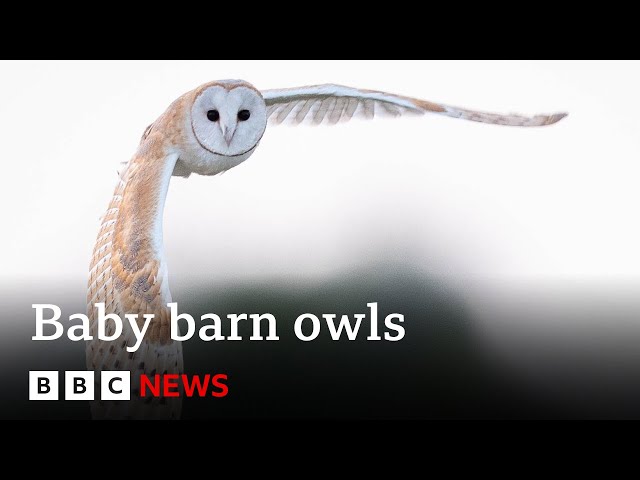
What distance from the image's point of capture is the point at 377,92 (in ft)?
9.76

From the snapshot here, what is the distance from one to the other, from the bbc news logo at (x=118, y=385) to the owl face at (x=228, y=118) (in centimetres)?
90

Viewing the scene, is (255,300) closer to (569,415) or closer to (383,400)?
(383,400)

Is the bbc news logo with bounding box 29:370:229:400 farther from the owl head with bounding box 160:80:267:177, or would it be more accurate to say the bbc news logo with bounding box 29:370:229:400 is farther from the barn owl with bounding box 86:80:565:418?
the owl head with bounding box 160:80:267:177

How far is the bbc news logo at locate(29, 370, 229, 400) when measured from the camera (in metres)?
2.46

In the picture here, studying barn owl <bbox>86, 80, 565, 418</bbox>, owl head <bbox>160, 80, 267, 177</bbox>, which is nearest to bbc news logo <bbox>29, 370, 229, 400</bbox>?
barn owl <bbox>86, 80, 565, 418</bbox>

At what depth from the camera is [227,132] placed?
9.07 feet

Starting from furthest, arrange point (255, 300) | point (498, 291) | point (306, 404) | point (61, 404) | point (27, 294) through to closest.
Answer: point (498, 291) → point (255, 300) → point (306, 404) → point (27, 294) → point (61, 404)

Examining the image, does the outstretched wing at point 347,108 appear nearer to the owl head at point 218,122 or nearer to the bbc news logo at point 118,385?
the owl head at point 218,122

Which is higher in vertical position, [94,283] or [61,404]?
[94,283]

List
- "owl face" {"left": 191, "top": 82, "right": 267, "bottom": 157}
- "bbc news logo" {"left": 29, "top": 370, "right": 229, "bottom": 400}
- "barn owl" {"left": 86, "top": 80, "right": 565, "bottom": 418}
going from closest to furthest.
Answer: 1. "barn owl" {"left": 86, "top": 80, "right": 565, "bottom": 418}
2. "bbc news logo" {"left": 29, "top": 370, "right": 229, "bottom": 400}
3. "owl face" {"left": 191, "top": 82, "right": 267, "bottom": 157}

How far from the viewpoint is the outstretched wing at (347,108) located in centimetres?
280

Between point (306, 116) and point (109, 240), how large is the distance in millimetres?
1077

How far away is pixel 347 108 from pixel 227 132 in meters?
0.62

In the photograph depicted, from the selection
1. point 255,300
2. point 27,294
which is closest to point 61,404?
point 27,294
